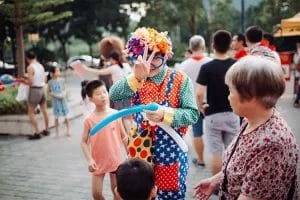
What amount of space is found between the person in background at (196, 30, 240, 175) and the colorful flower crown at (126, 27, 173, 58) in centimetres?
194

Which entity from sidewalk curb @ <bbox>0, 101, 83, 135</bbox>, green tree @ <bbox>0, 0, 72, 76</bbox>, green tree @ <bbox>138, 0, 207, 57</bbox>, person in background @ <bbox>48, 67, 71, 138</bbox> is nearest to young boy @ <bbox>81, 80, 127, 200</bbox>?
person in background @ <bbox>48, 67, 71, 138</bbox>

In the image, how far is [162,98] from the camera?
2.96 meters

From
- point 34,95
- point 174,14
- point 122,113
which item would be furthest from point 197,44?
point 174,14

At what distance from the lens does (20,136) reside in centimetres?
862

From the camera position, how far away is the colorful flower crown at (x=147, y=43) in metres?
2.96

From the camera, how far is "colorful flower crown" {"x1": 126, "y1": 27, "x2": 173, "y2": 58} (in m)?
2.96

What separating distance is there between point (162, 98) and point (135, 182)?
836 millimetres

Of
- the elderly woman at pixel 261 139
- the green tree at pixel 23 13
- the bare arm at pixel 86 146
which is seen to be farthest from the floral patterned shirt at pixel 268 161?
Answer: the green tree at pixel 23 13

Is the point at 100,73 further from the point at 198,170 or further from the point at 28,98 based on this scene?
Result: the point at 28,98

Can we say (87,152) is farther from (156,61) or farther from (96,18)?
(96,18)

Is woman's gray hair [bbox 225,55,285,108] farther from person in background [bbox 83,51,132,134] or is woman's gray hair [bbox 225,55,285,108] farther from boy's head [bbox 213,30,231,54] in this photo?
person in background [bbox 83,51,132,134]

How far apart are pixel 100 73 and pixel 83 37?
81.5ft

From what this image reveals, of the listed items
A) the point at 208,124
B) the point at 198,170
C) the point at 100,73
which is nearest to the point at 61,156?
the point at 100,73

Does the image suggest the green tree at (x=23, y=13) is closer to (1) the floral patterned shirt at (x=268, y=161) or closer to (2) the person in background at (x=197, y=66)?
(2) the person in background at (x=197, y=66)
